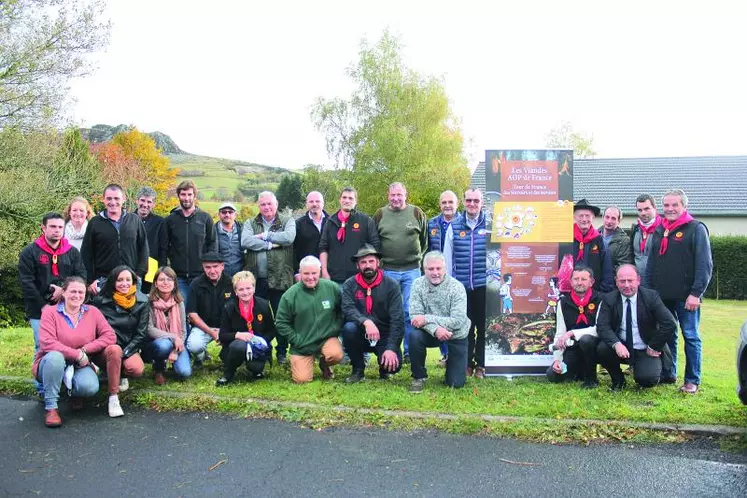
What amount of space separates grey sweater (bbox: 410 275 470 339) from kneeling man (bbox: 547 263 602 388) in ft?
3.82

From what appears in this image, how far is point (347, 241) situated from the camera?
761 centimetres

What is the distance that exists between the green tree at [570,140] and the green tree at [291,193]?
2452 cm

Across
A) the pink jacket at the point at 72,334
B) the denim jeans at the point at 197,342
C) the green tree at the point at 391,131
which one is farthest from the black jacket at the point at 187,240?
the green tree at the point at 391,131

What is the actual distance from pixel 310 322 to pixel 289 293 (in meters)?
0.41

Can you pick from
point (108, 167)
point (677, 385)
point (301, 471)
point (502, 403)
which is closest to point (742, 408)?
point (677, 385)

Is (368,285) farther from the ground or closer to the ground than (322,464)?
farther from the ground

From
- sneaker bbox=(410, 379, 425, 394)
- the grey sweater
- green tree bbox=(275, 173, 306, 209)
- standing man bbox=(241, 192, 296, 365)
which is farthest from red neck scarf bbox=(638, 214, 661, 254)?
green tree bbox=(275, 173, 306, 209)

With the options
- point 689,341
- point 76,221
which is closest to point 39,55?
point 76,221

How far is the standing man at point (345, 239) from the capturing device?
757 centimetres

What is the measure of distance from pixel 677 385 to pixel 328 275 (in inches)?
167

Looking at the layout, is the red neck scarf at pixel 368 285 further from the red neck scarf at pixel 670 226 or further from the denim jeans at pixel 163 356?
the red neck scarf at pixel 670 226

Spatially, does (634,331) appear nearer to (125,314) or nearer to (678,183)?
(125,314)

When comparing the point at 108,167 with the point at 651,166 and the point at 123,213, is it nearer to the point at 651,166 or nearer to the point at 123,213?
the point at 651,166

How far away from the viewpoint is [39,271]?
636 cm
